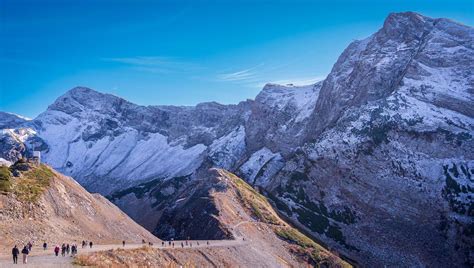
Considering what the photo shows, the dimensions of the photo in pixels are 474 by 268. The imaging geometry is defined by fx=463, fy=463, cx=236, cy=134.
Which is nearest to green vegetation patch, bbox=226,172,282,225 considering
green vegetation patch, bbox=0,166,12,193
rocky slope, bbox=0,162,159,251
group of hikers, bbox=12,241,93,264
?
rocky slope, bbox=0,162,159,251

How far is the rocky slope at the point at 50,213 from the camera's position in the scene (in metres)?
52.4

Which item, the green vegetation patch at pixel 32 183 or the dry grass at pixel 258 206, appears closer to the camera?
Result: the green vegetation patch at pixel 32 183

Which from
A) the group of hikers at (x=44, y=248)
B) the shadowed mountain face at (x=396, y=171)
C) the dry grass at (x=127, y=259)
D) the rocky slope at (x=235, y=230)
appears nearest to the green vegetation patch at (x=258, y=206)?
the rocky slope at (x=235, y=230)

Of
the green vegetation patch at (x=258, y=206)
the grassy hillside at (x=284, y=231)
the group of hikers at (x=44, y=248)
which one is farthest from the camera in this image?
the green vegetation patch at (x=258, y=206)

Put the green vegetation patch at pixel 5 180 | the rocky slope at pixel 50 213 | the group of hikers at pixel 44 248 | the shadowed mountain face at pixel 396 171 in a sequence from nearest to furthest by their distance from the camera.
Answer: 1. the group of hikers at pixel 44 248
2. the rocky slope at pixel 50 213
3. the green vegetation patch at pixel 5 180
4. the shadowed mountain face at pixel 396 171

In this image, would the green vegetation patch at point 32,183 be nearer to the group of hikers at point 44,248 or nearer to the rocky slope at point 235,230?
the group of hikers at point 44,248

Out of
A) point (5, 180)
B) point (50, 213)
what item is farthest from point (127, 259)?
point (5, 180)

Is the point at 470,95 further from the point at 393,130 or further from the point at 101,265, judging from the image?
the point at 101,265

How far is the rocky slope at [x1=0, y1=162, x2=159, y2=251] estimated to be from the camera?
172 ft

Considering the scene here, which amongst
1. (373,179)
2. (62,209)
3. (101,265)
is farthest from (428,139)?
(101,265)

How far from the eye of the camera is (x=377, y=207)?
4929 inches

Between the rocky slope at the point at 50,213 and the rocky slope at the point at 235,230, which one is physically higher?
the rocky slope at the point at 50,213

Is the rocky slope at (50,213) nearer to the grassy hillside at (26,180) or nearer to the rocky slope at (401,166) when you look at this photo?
the grassy hillside at (26,180)

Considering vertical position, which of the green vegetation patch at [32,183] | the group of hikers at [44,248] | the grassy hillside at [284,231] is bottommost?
the grassy hillside at [284,231]
